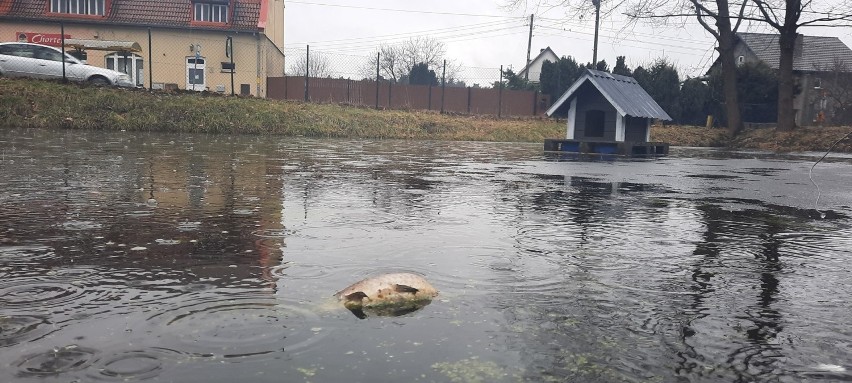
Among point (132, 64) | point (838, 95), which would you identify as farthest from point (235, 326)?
point (838, 95)

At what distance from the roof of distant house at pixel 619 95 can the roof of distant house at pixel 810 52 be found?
3413 centimetres

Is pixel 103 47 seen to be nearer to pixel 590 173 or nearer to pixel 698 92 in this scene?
pixel 590 173

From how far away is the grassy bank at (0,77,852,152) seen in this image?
1798cm

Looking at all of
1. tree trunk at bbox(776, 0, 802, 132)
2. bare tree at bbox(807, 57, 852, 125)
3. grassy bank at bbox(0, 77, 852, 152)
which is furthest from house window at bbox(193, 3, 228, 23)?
bare tree at bbox(807, 57, 852, 125)

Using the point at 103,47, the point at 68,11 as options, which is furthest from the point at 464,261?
the point at 68,11

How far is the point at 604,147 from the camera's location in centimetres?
1811

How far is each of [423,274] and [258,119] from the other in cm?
1824

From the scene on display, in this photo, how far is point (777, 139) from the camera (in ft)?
79.4

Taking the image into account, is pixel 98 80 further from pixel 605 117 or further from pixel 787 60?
pixel 787 60

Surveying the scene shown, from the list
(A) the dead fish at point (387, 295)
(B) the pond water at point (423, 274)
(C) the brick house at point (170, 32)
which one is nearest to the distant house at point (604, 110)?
(B) the pond water at point (423, 274)

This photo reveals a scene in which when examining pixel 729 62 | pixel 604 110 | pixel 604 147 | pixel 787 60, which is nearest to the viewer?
pixel 604 147

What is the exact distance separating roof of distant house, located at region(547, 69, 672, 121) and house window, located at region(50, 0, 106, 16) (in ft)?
91.5

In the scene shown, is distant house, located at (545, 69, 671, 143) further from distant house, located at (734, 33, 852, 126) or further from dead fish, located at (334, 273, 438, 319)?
distant house, located at (734, 33, 852, 126)

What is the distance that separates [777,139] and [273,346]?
26047 mm
